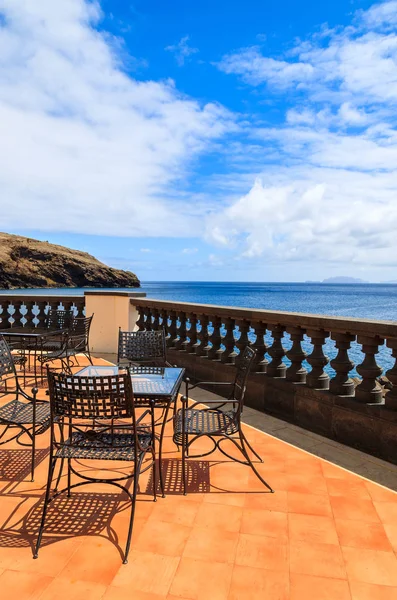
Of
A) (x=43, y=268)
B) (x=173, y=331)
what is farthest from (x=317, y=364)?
(x=43, y=268)

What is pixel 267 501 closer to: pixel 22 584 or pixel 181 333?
pixel 22 584

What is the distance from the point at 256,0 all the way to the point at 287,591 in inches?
323

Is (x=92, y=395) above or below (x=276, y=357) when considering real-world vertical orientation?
above

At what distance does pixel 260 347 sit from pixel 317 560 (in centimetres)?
309

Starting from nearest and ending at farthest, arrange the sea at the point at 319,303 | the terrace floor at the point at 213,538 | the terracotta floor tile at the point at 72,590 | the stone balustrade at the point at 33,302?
the terracotta floor tile at the point at 72,590
the terrace floor at the point at 213,538
the stone balustrade at the point at 33,302
the sea at the point at 319,303

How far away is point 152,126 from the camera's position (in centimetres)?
941

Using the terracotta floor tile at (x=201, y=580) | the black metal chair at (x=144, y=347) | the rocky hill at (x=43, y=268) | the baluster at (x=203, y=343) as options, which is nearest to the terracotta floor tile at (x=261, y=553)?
the terracotta floor tile at (x=201, y=580)

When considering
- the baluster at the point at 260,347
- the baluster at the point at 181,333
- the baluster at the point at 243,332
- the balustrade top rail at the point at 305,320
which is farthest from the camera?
the baluster at the point at 181,333

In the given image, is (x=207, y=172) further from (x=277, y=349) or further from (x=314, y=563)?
(x=314, y=563)

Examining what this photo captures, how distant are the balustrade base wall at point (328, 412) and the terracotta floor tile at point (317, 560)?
163 cm

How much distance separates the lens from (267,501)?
304cm

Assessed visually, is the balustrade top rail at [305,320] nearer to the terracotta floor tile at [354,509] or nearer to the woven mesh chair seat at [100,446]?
the terracotta floor tile at [354,509]

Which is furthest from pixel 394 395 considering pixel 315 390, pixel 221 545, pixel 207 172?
pixel 207 172

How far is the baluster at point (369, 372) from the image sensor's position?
3957 mm
